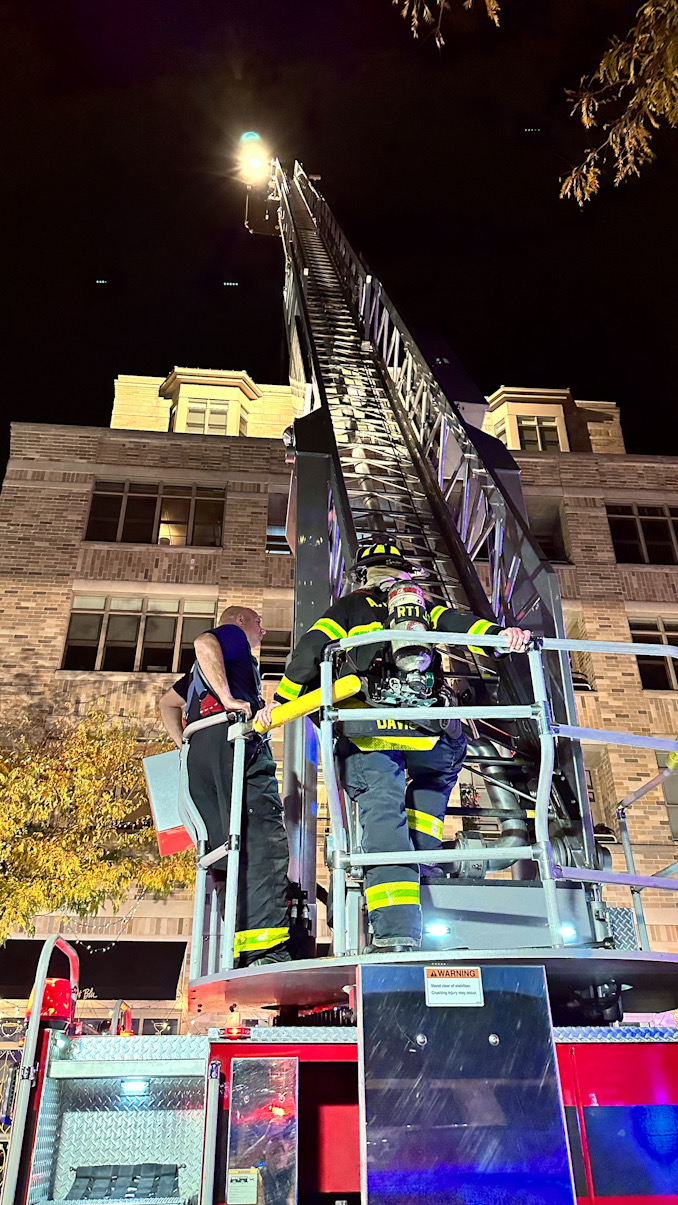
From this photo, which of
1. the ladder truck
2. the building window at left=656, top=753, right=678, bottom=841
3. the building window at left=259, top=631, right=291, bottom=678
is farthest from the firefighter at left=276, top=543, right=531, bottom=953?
the building window at left=656, top=753, right=678, bottom=841

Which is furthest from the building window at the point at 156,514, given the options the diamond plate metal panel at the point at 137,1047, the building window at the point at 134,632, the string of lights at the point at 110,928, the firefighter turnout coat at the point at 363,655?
the diamond plate metal panel at the point at 137,1047

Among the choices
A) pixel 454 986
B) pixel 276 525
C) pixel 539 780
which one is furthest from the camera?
pixel 276 525

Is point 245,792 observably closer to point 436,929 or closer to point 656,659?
point 436,929

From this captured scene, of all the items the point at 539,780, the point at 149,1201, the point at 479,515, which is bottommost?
the point at 149,1201

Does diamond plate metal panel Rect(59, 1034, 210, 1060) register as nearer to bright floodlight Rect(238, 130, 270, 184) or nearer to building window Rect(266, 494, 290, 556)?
building window Rect(266, 494, 290, 556)

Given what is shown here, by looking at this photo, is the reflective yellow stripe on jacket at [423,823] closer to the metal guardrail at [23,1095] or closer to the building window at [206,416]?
the metal guardrail at [23,1095]

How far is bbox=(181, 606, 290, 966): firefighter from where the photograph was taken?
12.9ft

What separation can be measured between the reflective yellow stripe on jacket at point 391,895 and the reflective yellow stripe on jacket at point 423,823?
816 millimetres

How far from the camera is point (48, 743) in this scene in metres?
17.2

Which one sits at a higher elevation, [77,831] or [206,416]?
[206,416]

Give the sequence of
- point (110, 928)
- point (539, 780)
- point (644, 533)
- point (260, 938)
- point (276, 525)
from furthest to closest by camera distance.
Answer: point (276, 525)
point (644, 533)
point (110, 928)
point (260, 938)
point (539, 780)

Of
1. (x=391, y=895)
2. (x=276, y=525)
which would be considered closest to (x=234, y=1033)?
(x=391, y=895)

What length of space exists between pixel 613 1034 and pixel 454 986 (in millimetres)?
610

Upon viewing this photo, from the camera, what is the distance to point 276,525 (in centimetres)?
2256
